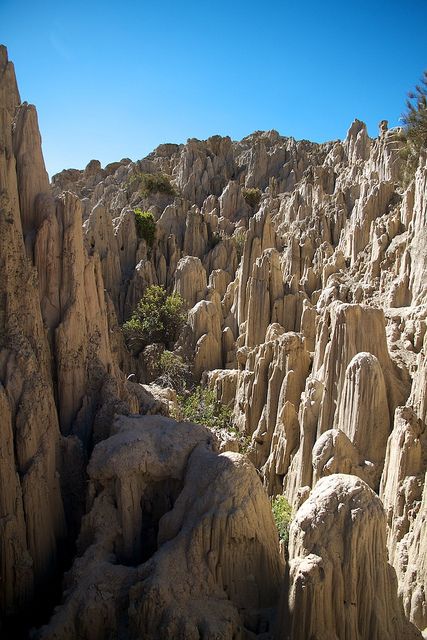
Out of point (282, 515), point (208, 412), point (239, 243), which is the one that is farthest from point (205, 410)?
point (239, 243)

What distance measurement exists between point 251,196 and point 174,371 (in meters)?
33.5

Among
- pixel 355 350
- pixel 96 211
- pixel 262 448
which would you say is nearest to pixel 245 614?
pixel 355 350

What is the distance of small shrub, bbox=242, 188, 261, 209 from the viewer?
57.7 meters

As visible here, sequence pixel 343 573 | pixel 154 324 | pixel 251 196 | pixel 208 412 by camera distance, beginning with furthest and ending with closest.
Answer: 1. pixel 251 196
2. pixel 154 324
3. pixel 208 412
4. pixel 343 573

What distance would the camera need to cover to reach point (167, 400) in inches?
704

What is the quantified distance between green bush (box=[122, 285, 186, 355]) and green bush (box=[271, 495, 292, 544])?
15.6m

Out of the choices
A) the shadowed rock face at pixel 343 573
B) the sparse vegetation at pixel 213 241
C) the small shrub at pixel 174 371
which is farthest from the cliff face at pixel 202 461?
the sparse vegetation at pixel 213 241

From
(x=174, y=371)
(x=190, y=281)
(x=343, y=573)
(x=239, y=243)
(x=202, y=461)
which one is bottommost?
(x=343, y=573)

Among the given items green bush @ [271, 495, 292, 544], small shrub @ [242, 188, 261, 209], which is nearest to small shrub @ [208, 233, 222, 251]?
small shrub @ [242, 188, 261, 209]

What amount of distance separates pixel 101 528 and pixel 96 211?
29.1 metres

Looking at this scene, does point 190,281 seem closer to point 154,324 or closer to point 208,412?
point 154,324

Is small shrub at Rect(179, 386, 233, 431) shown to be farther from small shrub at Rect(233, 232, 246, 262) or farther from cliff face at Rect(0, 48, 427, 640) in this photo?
small shrub at Rect(233, 232, 246, 262)

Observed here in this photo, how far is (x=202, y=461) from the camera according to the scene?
443 inches

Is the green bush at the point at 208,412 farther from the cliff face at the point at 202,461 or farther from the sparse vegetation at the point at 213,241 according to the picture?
the sparse vegetation at the point at 213,241
